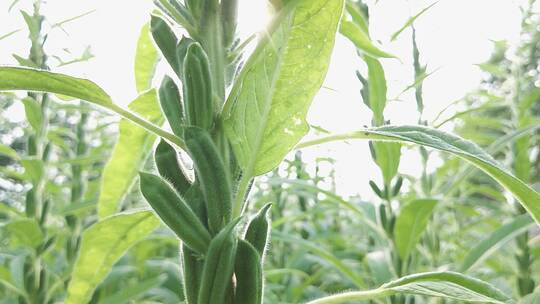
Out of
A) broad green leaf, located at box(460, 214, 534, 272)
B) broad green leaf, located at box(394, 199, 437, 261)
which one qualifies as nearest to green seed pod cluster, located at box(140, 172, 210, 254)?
broad green leaf, located at box(394, 199, 437, 261)

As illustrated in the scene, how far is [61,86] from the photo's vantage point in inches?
25.4

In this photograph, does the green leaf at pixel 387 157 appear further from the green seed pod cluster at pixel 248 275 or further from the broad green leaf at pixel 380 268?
the green seed pod cluster at pixel 248 275

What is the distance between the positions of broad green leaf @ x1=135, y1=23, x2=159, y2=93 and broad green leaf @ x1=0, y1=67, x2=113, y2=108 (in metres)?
0.29

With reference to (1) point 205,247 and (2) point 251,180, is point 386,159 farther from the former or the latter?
(1) point 205,247

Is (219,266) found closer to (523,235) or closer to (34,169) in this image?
(34,169)

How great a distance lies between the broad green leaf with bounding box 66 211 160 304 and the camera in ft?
2.62

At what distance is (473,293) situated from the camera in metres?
0.62

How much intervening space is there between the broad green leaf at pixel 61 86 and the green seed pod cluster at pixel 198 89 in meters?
0.05

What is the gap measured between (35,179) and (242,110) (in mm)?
1203

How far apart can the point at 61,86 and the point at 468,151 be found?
1.58 ft

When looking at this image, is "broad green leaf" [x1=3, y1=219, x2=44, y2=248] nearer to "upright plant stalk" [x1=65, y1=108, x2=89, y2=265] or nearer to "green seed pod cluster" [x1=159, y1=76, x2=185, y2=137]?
"upright plant stalk" [x1=65, y1=108, x2=89, y2=265]

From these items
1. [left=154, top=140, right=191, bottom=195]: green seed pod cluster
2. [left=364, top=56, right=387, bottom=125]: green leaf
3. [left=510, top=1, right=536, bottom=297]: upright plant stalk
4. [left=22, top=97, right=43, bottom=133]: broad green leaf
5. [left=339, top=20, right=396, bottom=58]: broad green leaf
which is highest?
[left=339, top=20, right=396, bottom=58]: broad green leaf

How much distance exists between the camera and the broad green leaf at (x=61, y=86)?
0.62 m

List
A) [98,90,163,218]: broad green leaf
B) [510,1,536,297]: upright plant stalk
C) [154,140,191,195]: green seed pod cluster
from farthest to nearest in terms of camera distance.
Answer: [510,1,536,297]: upright plant stalk < [98,90,163,218]: broad green leaf < [154,140,191,195]: green seed pod cluster
